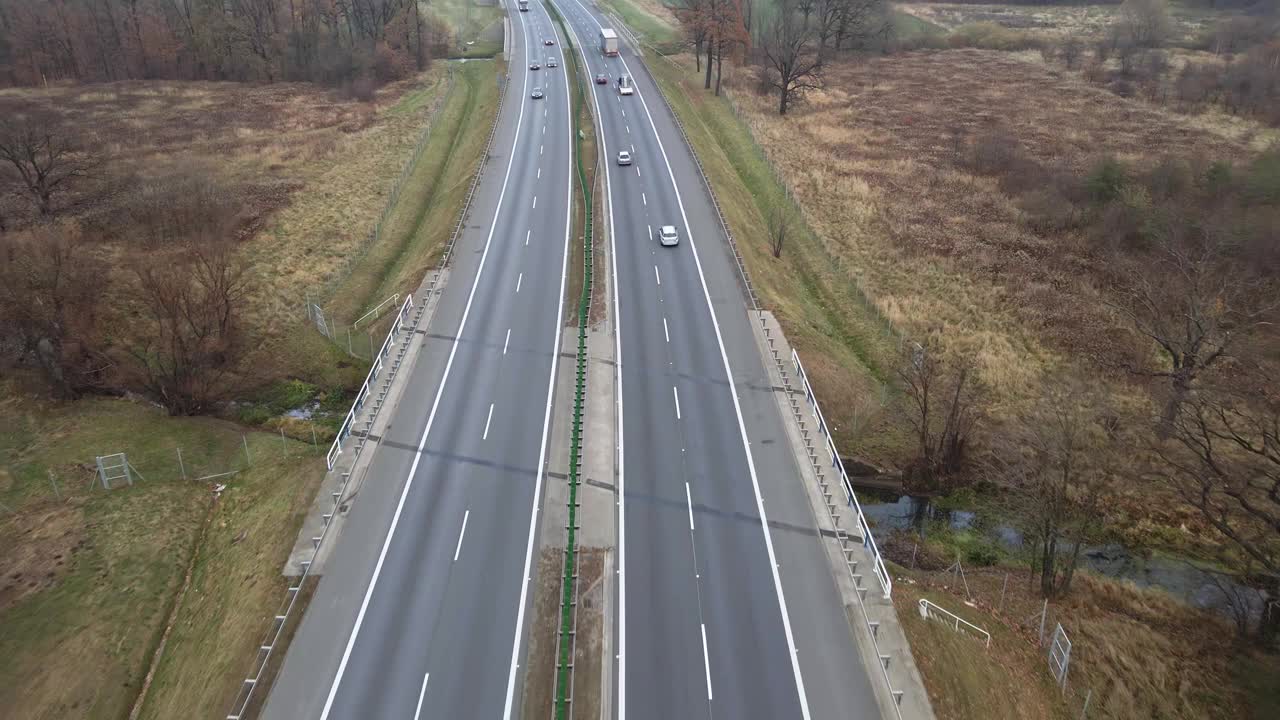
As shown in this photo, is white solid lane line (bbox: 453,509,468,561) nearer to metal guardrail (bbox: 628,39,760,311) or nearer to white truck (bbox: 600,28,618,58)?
metal guardrail (bbox: 628,39,760,311)

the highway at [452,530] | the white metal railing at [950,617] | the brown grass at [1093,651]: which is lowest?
the brown grass at [1093,651]

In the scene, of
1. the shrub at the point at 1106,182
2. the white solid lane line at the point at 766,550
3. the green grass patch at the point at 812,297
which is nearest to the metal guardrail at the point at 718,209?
the green grass patch at the point at 812,297

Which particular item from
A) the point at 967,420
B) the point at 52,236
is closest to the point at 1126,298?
the point at 967,420

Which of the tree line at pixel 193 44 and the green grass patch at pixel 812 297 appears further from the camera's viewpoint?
the tree line at pixel 193 44

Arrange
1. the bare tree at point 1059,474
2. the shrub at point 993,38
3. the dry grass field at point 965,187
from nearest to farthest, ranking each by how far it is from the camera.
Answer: the bare tree at point 1059,474 → the dry grass field at point 965,187 → the shrub at point 993,38

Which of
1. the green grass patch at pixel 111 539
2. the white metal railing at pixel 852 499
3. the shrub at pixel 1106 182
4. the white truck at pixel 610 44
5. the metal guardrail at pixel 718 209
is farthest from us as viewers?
the white truck at pixel 610 44

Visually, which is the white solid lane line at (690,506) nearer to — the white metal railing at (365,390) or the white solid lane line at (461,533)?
the white solid lane line at (461,533)

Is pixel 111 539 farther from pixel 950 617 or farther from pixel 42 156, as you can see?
pixel 42 156

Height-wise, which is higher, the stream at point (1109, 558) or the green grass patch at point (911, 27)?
the green grass patch at point (911, 27)

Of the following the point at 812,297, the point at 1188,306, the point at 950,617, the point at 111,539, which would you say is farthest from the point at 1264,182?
the point at 111,539

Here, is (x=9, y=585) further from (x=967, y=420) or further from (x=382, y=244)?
(x=967, y=420)
